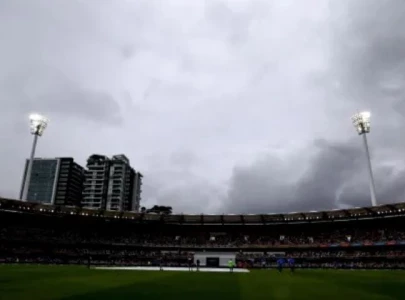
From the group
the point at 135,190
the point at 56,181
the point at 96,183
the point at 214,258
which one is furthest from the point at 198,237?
the point at 56,181

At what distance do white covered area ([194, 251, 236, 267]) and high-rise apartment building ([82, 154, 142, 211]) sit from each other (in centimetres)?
9609

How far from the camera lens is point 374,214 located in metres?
60.2

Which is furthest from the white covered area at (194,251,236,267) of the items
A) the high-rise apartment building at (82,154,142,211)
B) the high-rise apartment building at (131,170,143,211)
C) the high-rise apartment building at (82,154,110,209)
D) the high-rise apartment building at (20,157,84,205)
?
the high-rise apartment building at (20,157,84,205)

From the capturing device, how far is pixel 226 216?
7169 centimetres

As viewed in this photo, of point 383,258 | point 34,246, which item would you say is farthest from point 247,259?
point 34,246

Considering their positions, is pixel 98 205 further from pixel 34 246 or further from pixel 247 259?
pixel 247 259

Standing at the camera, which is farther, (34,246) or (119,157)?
(119,157)

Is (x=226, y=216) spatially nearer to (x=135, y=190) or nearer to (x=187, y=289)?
(x=187, y=289)

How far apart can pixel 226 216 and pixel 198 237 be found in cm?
888

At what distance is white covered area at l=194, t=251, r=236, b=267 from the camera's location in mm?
64000

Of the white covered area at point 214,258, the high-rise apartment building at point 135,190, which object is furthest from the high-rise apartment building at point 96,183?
the white covered area at point 214,258

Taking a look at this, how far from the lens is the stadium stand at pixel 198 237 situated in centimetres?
5806

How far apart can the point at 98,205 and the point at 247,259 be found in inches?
4319

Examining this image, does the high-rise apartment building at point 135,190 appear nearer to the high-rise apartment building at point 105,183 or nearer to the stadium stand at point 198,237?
the high-rise apartment building at point 105,183
